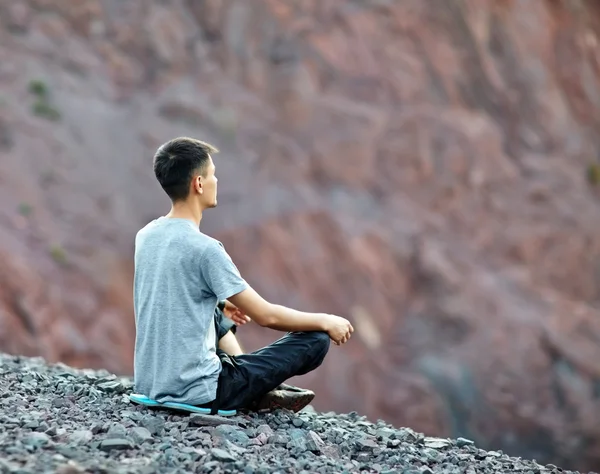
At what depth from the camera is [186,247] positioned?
4180mm

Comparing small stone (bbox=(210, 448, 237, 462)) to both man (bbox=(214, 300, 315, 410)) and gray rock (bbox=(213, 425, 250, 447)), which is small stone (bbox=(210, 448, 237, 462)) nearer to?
gray rock (bbox=(213, 425, 250, 447))

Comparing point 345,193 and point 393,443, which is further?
point 345,193

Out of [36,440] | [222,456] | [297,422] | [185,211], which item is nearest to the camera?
[36,440]

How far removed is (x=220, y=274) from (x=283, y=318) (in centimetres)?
38

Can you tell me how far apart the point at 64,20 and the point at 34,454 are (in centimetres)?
1333

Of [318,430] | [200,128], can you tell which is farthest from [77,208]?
[318,430]

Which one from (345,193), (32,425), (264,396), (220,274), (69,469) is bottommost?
(69,469)

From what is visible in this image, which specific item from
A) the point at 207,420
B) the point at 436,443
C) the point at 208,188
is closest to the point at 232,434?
the point at 207,420

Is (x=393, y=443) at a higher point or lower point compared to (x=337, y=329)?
lower

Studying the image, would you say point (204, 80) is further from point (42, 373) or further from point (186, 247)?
point (186, 247)

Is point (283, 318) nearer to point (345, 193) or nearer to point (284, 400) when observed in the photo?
point (284, 400)

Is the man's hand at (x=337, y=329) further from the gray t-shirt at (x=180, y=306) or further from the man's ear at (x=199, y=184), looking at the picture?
the man's ear at (x=199, y=184)

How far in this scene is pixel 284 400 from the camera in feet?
15.1

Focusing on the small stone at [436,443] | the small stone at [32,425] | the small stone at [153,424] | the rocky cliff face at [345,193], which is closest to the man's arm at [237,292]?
the small stone at [153,424]
